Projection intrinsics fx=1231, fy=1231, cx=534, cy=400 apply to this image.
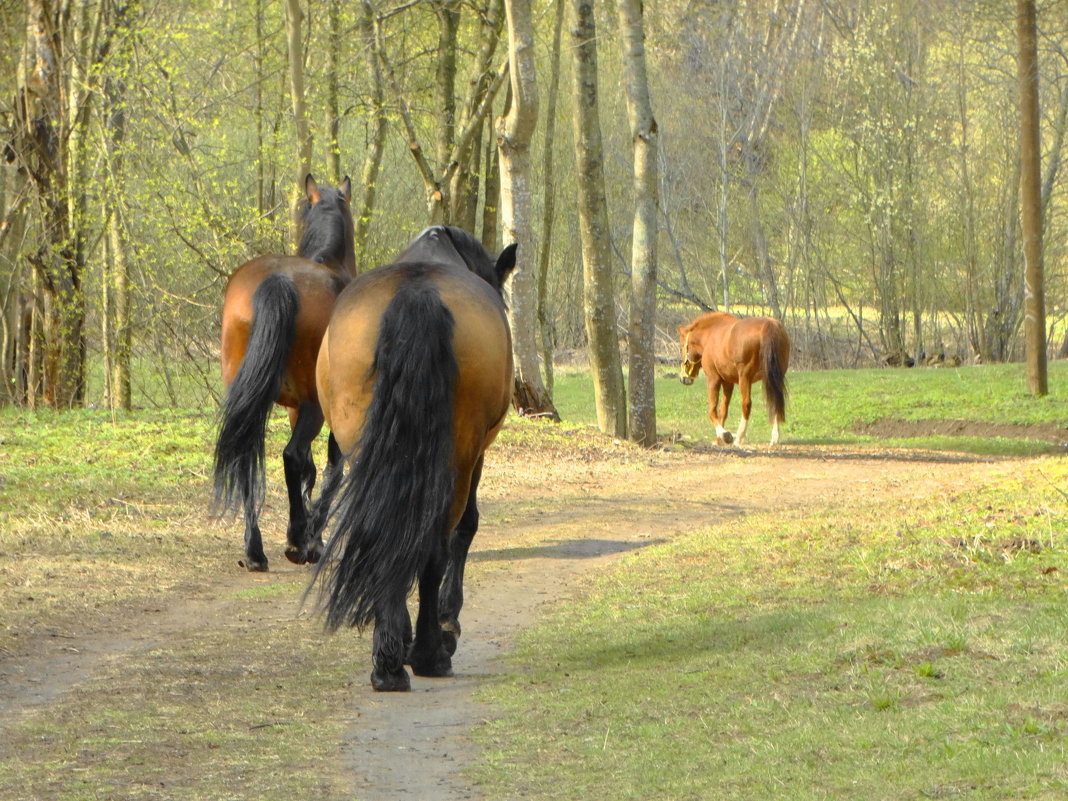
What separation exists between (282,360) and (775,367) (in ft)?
38.8

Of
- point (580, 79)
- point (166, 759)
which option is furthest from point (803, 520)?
point (580, 79)

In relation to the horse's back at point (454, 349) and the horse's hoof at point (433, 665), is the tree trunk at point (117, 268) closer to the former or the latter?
the horse's back at point (454, 349)

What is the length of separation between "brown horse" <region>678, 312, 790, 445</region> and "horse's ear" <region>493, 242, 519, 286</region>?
39.5 ft

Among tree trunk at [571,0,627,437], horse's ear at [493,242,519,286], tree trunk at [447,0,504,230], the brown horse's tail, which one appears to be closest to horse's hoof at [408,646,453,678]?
horse's ear at [493,242,519,286]

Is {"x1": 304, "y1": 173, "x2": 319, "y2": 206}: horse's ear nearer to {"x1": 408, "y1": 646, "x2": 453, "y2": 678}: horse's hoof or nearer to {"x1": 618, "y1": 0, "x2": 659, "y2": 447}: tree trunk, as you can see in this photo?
{"x1": 408, "y1": 646, "x2": 453, "y2": 678}: horse's hoof

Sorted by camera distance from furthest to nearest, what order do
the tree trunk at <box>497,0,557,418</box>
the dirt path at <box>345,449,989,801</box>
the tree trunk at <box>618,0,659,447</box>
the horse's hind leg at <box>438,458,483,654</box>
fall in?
the tree trunk at <box>497,0,557,418</box> → the tree trunk at <box>618,0,659,447</box> → the horse's hind leg at <box>438,458,483,654</box> → the dirt path at <box>345,449,989,801</box>

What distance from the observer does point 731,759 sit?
4387mm

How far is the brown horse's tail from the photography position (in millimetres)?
18922

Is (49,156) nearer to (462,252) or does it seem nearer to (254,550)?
(254,550)

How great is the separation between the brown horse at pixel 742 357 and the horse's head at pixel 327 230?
1043cm

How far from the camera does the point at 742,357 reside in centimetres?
1956

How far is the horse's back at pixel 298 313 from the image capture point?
8.69m

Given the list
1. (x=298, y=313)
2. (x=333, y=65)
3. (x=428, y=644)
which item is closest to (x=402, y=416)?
(x=428, y=644)

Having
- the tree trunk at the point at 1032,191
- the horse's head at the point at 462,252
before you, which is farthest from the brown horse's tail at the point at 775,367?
the horse's head at the point at 462,252
